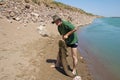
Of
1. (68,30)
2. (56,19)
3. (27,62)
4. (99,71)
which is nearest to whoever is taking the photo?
(56,19)

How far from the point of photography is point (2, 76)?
23.6ft

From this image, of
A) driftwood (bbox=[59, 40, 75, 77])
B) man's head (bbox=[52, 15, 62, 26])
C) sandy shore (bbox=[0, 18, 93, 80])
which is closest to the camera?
man's head (bbox=[52, 15, 62, 26])

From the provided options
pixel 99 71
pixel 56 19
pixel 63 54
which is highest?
pixel 56 19

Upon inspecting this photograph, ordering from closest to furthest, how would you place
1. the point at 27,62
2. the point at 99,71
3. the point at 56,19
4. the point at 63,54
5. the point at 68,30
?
the point at 56,19
the point at 68,30
the point at 63,54
the point at 27,62
the point at 99,71

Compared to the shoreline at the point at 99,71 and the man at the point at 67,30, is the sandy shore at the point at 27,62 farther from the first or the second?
the man at the point at 67,30

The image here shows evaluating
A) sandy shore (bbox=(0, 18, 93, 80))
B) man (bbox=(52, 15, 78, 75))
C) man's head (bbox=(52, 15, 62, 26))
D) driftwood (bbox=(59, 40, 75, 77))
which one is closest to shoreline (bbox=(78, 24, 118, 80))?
sandy shore (bbox=(0, 18, 93, 80))

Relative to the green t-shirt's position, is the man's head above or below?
above

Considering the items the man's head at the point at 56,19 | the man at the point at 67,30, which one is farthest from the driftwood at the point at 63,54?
the man's head at the point at 56,19

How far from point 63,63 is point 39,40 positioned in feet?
16.8

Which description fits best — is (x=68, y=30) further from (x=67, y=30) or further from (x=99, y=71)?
(x=99, y=71)

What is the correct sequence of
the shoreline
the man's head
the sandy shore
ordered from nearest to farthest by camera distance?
the man's head, the sandy shore, the shoreline

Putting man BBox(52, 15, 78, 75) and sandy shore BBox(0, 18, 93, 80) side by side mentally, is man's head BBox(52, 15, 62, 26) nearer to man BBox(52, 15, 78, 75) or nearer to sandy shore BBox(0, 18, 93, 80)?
man BBox(52, 15, 78, 75)

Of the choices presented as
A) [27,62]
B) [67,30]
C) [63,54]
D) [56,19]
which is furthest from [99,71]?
[56,19]

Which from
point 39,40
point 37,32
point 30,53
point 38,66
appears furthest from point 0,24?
point 38,66
